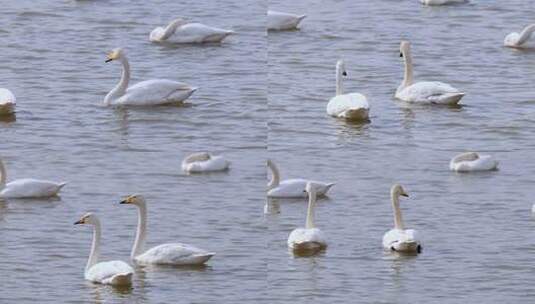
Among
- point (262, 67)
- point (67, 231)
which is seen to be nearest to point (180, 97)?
point (262, 67)

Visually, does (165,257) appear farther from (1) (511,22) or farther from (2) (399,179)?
(1) (511,22)

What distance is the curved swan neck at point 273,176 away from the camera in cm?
1027

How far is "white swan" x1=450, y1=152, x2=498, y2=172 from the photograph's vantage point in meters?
10.7

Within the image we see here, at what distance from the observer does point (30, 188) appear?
1052 centimetres

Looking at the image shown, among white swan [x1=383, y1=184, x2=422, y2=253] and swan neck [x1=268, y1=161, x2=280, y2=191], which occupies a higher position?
swan neck [x1=268, y1=161, x2=280, y2=191]

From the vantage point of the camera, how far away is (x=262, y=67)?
12141mm

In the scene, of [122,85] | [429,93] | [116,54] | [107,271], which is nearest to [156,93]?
[122,85]

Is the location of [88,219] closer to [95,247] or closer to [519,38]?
[95,247]

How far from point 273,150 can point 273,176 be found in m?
0.26

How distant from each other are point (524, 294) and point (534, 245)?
0.62 meters

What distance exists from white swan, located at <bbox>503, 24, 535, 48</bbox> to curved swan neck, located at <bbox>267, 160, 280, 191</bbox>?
A: 2566 mm

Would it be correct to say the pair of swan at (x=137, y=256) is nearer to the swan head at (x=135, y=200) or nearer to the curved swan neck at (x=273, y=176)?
the swan head at (x=135, y=200)

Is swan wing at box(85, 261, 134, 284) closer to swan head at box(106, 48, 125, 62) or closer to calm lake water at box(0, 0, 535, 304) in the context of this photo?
calm lake water at box(0, 0, 535, 304)

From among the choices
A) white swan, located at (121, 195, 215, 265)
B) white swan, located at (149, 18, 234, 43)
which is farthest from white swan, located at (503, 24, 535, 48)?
white swan, located at (121, 195, 215, 265)
